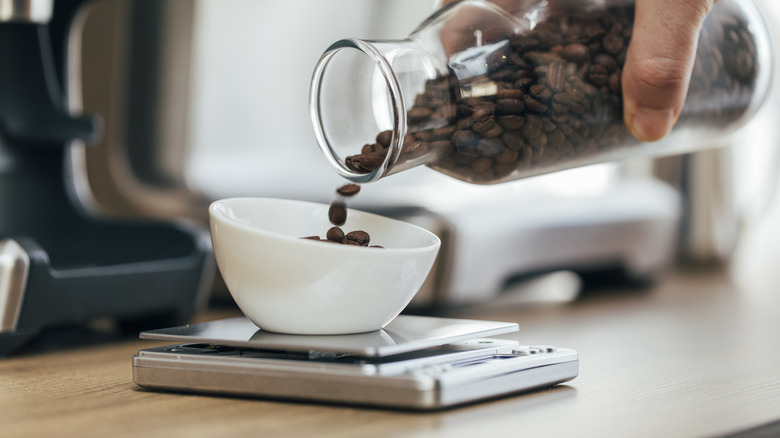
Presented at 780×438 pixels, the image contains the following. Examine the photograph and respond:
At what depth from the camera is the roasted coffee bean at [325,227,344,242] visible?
531mm

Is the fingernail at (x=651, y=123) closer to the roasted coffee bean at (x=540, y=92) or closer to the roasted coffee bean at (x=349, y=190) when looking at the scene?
the roasted coffee bean at (x=540, y=92)

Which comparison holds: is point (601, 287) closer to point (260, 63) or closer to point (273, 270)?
point (260, 63)

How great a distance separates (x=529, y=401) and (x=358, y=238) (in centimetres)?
13

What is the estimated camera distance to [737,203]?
1471mm

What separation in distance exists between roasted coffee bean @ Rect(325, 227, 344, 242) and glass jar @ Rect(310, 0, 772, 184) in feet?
0.11

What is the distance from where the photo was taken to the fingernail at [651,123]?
61 cm

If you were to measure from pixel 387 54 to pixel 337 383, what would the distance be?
0.19m

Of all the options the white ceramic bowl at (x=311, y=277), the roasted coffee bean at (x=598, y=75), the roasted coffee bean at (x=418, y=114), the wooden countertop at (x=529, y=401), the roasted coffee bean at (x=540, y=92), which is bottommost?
the wooden countertop at (x=529, y=401)

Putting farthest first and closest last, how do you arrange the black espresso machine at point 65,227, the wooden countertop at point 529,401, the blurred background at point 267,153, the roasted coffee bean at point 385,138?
the blurred background at point 267,153 < the black espresso machine at point 65,227 < the roasted coffee bean at point 385,138 < the wooden countertop at point 529,401

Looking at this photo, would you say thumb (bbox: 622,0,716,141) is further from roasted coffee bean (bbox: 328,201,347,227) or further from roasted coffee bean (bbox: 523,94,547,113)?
roasted coffee bean (bbox: 328,201,347,227)

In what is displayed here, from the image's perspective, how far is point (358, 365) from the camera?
474mm

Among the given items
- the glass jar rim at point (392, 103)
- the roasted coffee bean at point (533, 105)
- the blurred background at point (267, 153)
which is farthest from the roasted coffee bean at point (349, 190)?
the blurred background at point (267, 153)

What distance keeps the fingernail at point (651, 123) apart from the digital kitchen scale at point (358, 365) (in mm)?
160

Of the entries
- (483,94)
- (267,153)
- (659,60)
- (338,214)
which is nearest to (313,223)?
(338,214)
